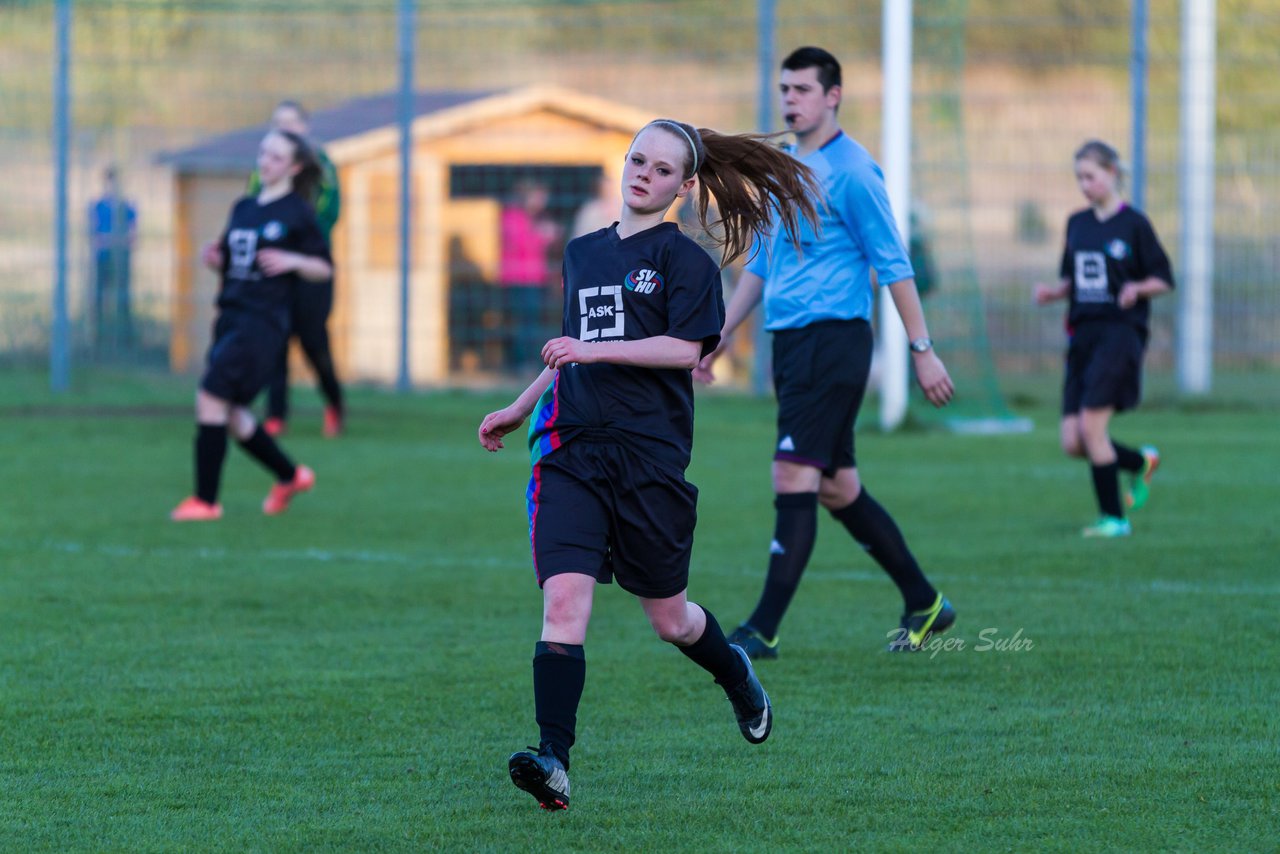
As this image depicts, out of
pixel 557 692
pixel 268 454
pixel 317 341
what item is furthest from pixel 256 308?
pixel 557 692

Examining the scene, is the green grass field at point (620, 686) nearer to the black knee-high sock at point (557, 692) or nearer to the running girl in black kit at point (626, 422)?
the black knee-high sock at point (557, 692)

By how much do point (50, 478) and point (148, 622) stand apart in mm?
5087

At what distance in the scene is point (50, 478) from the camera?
11.6 metres

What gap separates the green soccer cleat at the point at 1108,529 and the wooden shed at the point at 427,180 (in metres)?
10.6

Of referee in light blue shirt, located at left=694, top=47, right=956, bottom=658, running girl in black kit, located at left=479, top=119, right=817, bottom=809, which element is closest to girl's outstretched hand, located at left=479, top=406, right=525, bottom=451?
running girl in black kit, located at left=479, top=119, right=817, bottom=809

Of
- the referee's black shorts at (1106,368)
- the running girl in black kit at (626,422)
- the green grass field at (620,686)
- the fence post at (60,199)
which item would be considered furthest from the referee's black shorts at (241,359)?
the fence post at (60,199)

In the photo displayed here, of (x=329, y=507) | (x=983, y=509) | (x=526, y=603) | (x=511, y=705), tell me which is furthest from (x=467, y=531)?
(x=511, y=705)

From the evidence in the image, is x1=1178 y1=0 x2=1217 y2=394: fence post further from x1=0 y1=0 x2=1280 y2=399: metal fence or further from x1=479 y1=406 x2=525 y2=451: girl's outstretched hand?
x1=479 y1=406 x2=525 y2=451: girl's outstretched hand

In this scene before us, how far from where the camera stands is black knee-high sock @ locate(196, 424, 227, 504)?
31.9 feet

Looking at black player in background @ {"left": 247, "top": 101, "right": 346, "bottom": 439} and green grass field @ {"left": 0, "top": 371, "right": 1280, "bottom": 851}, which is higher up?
black player in background @ {"left": 247, "top": 101, "right": 346, "bottom": 439}

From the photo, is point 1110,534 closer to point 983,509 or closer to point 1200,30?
point 983,509

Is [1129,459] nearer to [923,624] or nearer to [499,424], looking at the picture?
[923,624]

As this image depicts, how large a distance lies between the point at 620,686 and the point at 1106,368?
432 centimetres

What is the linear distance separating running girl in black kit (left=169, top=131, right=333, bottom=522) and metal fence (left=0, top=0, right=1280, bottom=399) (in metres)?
8.63
